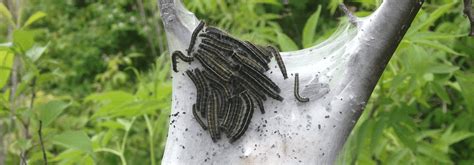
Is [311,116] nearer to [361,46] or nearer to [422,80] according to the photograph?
[361,46]

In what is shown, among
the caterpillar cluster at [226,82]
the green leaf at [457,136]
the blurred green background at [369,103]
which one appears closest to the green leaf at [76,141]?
the blurred green background at [369,103]

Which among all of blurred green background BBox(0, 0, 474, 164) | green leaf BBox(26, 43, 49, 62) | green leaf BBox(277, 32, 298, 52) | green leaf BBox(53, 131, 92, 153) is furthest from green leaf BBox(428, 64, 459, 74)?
green leaf BBox(26, 43, 49, 62)

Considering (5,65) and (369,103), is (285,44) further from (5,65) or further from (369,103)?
(5,65)

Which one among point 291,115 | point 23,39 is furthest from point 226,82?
point 23,39

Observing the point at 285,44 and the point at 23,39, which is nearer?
the point at 23,39

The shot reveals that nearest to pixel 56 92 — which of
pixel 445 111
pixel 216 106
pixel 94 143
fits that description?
pixel 94 143
